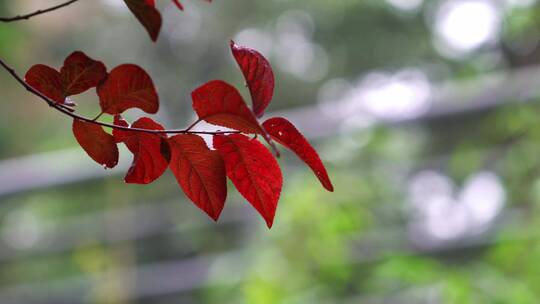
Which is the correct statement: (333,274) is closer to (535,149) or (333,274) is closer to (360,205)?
(360,205)

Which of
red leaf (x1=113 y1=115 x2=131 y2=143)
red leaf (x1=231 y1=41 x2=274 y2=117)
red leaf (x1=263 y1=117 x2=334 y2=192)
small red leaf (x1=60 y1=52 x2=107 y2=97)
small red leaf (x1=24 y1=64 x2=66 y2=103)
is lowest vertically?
red leaf (x1=113 y1=115 x2=131 y2=143)

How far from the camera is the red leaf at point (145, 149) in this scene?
0.39 m

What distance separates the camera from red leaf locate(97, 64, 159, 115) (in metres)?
0.36


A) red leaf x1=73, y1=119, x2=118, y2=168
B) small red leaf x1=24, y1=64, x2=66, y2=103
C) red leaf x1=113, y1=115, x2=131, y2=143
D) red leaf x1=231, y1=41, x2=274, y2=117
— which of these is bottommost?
red leaf x1=73, y1=119, x2=118, y2=168

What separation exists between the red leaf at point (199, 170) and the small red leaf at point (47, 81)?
0.19 ft

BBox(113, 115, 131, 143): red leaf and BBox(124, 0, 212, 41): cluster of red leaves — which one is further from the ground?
BBox(124, 0, 212, 41): cluster of red leaves

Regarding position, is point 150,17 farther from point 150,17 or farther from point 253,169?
point 253,169

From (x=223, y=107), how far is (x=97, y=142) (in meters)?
0.08

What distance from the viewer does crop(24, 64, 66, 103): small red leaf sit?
37 cm

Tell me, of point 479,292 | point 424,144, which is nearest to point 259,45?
point 424,144

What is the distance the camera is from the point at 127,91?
37 cm

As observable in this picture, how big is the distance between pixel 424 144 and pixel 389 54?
161cm

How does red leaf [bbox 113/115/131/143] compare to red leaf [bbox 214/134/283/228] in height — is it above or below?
below

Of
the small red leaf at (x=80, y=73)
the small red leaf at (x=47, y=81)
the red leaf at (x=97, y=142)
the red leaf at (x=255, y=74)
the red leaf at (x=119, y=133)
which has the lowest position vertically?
the red leaf at (x=97, y=142)
